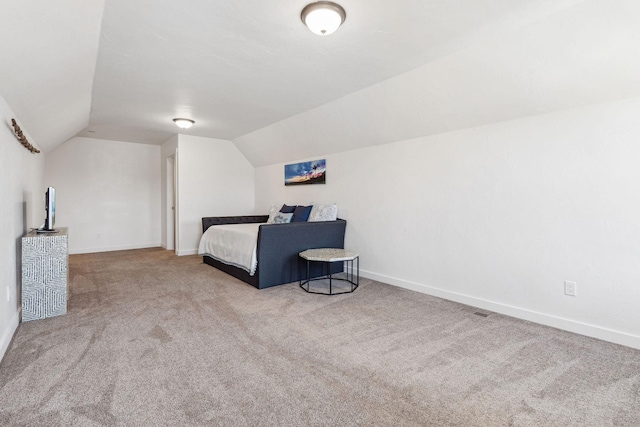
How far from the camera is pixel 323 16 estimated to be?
6.56 ft

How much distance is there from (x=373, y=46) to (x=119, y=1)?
5.76 ft

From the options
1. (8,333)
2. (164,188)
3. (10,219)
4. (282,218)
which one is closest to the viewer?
(8,333)

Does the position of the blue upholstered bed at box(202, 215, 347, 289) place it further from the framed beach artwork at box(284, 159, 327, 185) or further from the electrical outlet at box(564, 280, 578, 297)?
the electrical outlet at box(564, 280, 578, 297)

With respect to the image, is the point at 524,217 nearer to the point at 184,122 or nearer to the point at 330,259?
the point at 330,259

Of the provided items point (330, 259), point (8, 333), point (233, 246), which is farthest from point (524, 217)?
point (8, 333)

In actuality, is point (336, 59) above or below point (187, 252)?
above

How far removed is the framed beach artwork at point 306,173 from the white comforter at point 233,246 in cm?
140

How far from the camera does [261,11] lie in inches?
81.1

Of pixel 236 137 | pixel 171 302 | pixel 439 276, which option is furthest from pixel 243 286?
pixel 236 137

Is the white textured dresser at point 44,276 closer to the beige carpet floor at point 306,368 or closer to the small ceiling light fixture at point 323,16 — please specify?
the beige carpet floor at point 306,368

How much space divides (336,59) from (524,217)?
7.29 ft

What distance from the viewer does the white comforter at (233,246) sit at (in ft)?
12.7

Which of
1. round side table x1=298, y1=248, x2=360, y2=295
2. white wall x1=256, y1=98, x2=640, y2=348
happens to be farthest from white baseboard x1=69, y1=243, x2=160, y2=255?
white wall x1=256, y1=98, x2=640, y2=348

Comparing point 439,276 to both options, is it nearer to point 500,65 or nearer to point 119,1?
point 500,65
